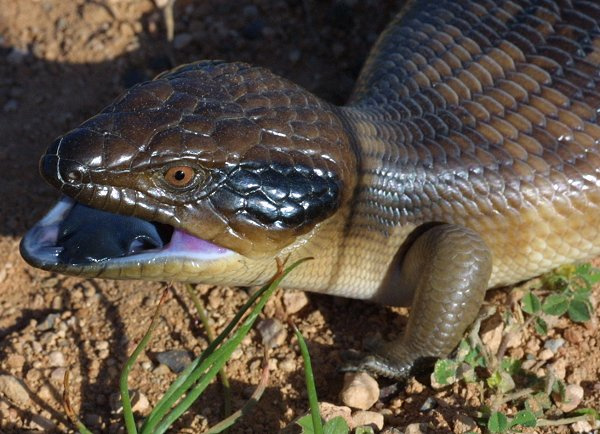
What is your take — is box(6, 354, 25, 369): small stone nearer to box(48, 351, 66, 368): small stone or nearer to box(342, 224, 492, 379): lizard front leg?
box(48, 351, 66, 368): small stone

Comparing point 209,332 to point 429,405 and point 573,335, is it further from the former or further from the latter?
point 573,335

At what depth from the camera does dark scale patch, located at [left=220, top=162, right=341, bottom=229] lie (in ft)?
12.6

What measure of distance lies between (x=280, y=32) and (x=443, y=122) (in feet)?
7.90

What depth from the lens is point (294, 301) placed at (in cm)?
477

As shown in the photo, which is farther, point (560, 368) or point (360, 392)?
point (560, 368)

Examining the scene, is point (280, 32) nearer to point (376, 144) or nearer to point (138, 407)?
point (376, 144)

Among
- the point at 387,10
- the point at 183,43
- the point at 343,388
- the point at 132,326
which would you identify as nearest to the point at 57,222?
the point at 132,326

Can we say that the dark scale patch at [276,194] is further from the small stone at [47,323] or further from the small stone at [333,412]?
the small stone at [47,323]

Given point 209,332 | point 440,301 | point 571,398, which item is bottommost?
point 209,332

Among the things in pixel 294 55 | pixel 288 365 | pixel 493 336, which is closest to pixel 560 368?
pixel 493 336

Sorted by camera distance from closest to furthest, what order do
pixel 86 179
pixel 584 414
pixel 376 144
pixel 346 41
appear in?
pixel 86 179, pixel 584 414, pixel 376 144, pixel 346 41

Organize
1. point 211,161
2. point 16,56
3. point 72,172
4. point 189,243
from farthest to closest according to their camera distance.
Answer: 1. point 16,56
2. point 189,243
3. point 211,161
4. point 72,172

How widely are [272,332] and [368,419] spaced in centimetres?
84

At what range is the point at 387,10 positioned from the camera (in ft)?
22.0
